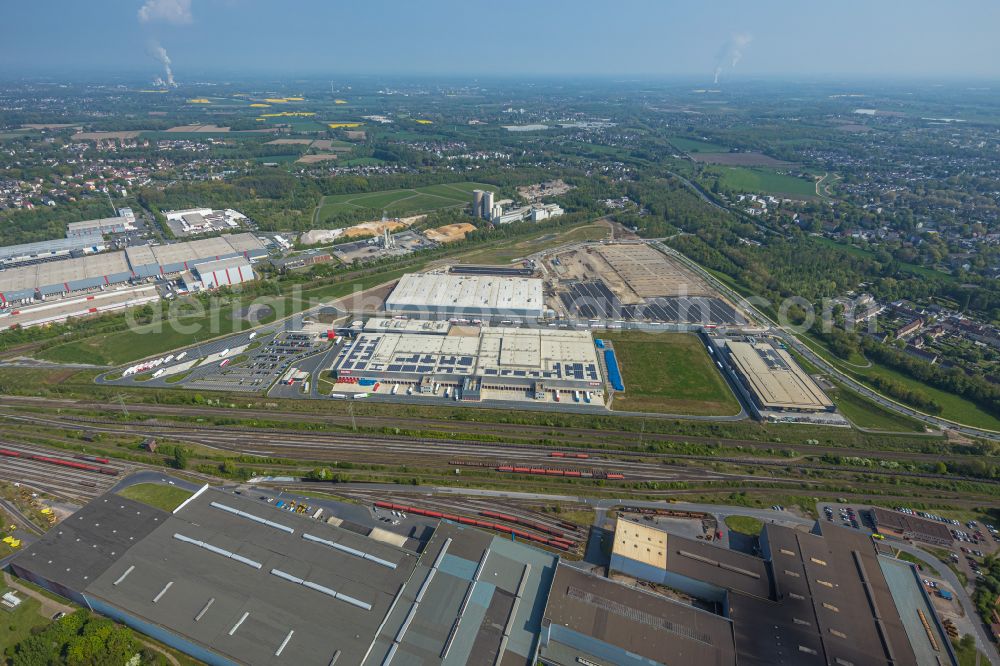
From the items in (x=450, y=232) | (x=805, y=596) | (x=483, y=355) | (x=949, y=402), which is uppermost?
(x=450, y=232)

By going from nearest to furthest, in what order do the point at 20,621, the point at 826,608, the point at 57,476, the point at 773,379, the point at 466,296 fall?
the point at 826,608 → the point at 20,621 → the point at 57,476 → the point at 773,379 → the point at 466,296

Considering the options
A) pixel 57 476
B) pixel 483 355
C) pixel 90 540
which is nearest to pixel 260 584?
pixel 90 540

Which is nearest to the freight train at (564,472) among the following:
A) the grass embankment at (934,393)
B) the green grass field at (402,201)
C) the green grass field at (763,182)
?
the grass embankment at (934,393)

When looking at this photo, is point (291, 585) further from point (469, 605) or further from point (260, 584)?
point (469, 605)

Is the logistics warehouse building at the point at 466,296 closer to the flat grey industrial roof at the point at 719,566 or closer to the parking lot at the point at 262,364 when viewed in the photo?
the parking lot at the point at 262,364

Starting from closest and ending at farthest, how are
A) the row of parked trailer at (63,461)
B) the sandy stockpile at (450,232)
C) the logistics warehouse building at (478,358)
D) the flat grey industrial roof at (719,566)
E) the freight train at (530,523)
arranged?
the flat grey industrial roof at (719,566) < the freight train at (530,523) < the row of parked trailer at (63,461) < the logistics warehouse building at (478,358) < the sandy stockpile at (450,232)
